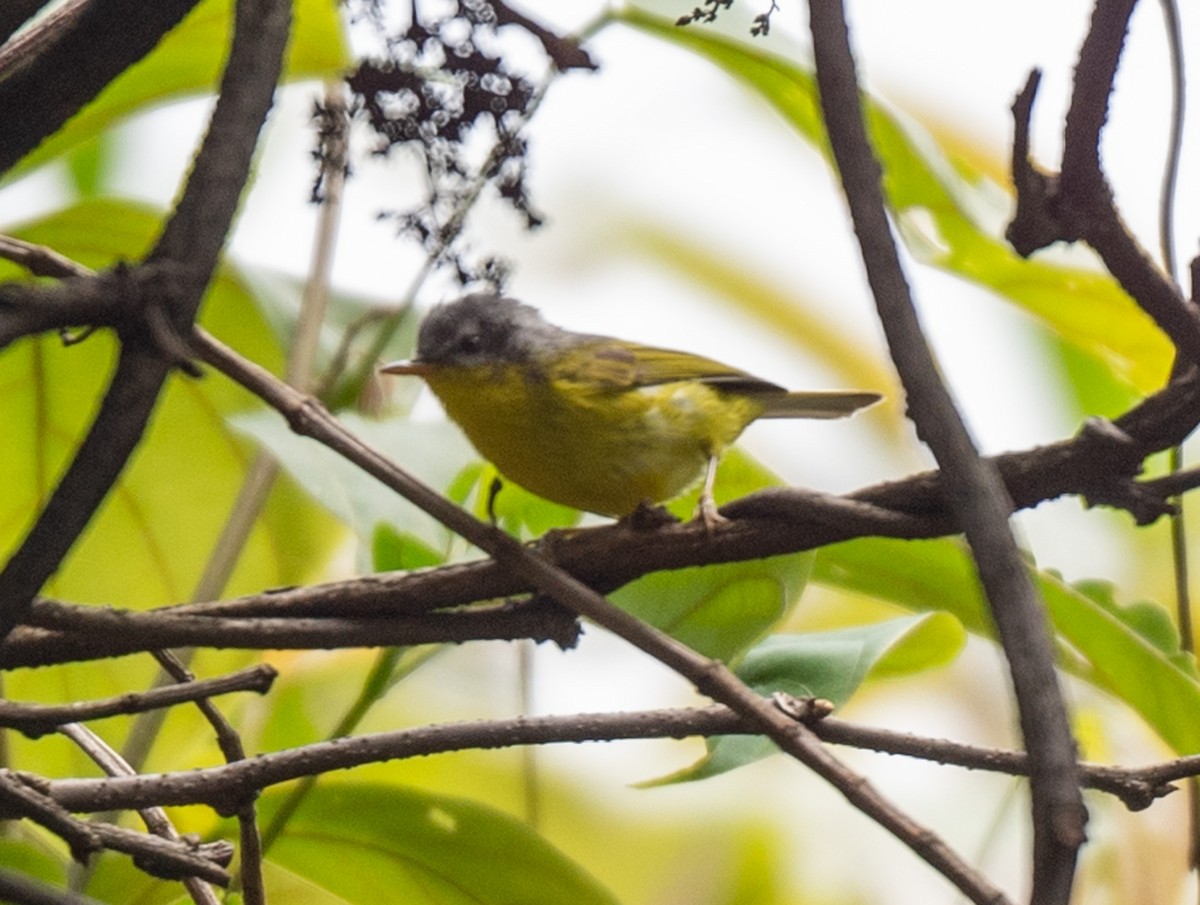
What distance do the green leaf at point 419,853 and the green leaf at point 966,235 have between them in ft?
2.38

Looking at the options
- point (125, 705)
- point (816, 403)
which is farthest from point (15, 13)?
point (816, 403)

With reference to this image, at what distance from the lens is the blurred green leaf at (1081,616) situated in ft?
3.77

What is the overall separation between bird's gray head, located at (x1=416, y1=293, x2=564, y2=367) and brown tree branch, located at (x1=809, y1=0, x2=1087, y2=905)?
1.20m

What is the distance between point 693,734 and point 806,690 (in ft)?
0.98

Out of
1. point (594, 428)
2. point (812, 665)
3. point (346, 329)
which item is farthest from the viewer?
point (346, 329)

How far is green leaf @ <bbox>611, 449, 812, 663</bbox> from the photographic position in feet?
3.43

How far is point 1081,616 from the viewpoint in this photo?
1168 millimetres

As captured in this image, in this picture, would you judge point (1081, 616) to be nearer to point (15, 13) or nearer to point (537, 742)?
point (537, 742)

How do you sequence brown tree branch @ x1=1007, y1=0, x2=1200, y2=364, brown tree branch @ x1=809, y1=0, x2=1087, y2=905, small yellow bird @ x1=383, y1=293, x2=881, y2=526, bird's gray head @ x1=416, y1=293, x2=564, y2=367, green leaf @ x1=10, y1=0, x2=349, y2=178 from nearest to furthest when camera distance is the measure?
brown tree branch @ x1=809, y1=0, x2=1087, y2=905 < brown tree branch @ x1=1007, y1=0, x2=1200, y2=364 < green leaf @ x1=10, y1=0, x2=349, y2=178 < small yellow bird @ x1=383, y1=293, x2=881, y2=526 < bird's gray head @ x1=416, y1=293, x2=564, y2=367

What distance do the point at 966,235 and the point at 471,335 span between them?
0.65m

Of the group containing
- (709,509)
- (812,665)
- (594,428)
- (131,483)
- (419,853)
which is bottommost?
(419,853)

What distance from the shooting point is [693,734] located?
0.75 metres

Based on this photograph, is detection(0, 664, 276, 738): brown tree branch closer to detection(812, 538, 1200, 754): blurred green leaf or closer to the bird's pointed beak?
detection(812, 538, 1200, 754): blurred green leaf

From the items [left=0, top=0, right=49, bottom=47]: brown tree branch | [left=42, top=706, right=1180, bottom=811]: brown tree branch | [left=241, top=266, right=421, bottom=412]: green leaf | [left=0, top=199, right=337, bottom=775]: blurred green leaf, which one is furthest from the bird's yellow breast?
[left=0, top=0, right=49, bottom=47]: brown tree branch
